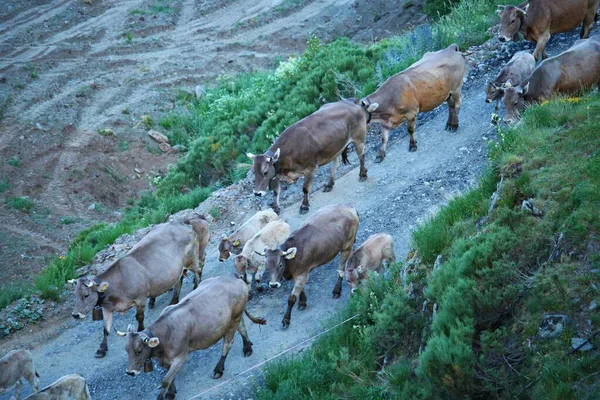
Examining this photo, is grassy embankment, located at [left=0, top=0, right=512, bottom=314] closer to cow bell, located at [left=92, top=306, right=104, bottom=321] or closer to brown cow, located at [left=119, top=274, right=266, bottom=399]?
cow bell, located at [left=92, top=306, right=104, bottom=321]

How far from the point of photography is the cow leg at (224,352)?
13.6 meters

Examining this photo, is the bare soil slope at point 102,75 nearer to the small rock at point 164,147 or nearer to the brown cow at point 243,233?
the small rock at point 164,147

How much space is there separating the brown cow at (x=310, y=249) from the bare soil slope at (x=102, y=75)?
1103 cm

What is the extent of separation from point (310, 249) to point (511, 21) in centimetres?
1020

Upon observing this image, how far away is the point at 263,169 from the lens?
17.3 metres

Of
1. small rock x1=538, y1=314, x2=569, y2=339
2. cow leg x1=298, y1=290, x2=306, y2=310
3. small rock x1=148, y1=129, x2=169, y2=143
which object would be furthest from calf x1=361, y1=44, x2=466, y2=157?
small rock x1=148, y1=129, x2=169, y2=143

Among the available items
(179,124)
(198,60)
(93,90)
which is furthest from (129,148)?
(198,60)

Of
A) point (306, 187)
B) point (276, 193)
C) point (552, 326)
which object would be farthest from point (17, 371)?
point (552, 326)

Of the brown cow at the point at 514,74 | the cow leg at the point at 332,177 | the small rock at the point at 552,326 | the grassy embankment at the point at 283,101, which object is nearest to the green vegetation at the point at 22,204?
the grassy embankment at the point at 283,101

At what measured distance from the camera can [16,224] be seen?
2508cm

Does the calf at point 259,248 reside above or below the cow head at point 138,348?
below

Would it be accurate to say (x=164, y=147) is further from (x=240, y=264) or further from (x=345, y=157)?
(x=240, y=264)

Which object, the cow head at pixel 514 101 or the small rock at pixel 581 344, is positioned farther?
the cow head at pixel 514 101

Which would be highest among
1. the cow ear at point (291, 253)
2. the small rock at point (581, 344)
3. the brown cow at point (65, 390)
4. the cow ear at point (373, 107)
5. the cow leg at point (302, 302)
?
the small rock at point (581, 344)
